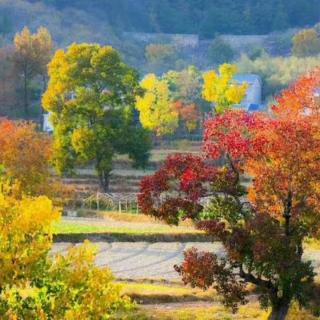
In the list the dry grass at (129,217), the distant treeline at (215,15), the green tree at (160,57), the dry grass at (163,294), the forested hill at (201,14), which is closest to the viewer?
the dry grass at (163,294)

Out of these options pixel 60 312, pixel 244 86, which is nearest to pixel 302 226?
pixel 60 312

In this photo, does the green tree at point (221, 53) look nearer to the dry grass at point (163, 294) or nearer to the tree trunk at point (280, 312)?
the dry grass at point (163, 294)

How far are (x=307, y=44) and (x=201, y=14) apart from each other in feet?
134

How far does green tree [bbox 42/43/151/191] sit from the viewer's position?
3984 cm

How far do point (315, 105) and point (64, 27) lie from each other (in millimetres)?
96531

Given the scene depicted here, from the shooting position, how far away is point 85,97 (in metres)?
40.6

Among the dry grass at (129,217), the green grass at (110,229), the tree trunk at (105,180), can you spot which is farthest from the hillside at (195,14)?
the green grass at (110,229)

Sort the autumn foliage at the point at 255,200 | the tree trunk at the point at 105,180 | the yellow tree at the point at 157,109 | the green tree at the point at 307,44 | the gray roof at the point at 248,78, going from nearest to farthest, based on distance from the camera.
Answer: the autumn foliage at the point at 255,200 < the tree trunk at the point at 105,180 < the yellow tree at the point at 157,109 < the gray roof at the point at 248,78 < the green tree at the point at 307,44

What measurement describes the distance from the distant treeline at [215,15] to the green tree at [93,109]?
278 ft

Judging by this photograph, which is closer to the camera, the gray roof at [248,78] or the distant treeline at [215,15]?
the gray roof at [248,78]

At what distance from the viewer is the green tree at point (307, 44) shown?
91.3 m

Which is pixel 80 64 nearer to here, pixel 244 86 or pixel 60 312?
pixel 244 86

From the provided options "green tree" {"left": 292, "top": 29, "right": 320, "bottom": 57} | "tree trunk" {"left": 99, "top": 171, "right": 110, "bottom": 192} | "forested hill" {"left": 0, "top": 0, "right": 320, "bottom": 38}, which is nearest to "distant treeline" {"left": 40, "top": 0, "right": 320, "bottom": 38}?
"forested hill" {"left": 0, "top": 0, "right": 320, "bottom": 38}

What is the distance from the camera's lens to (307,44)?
9162 centimetres
